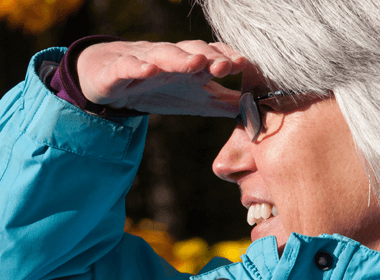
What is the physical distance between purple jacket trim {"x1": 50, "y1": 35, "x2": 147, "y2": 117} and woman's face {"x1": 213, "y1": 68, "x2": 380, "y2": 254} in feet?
1.95

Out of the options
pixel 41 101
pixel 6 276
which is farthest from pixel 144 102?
pixel 6 276

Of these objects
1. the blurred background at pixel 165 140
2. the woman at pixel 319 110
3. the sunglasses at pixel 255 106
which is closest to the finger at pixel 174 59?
the woman at pixel 319 110

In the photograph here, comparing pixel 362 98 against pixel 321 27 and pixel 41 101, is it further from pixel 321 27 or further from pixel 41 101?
pixel 41 101

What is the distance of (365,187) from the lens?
1354 millimetres

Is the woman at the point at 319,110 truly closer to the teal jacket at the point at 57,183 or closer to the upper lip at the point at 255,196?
the upper lip at the point at 255,196

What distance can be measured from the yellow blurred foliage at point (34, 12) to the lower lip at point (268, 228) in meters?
2.77

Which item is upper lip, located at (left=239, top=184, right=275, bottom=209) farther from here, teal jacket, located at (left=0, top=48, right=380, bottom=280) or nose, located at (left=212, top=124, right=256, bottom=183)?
teal jacket, located at (left=0, top=48, right=380, bottom=280)

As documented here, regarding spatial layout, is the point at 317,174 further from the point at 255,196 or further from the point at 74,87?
the point at 74,87

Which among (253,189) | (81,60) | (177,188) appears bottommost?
(177,188)

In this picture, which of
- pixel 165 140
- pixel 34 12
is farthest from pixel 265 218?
pixel 165 140

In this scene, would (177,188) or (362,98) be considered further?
(177,188)

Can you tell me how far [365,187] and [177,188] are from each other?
3.40 m

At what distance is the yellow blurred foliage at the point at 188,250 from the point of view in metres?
3.65

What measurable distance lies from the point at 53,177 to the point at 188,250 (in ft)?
8.05
